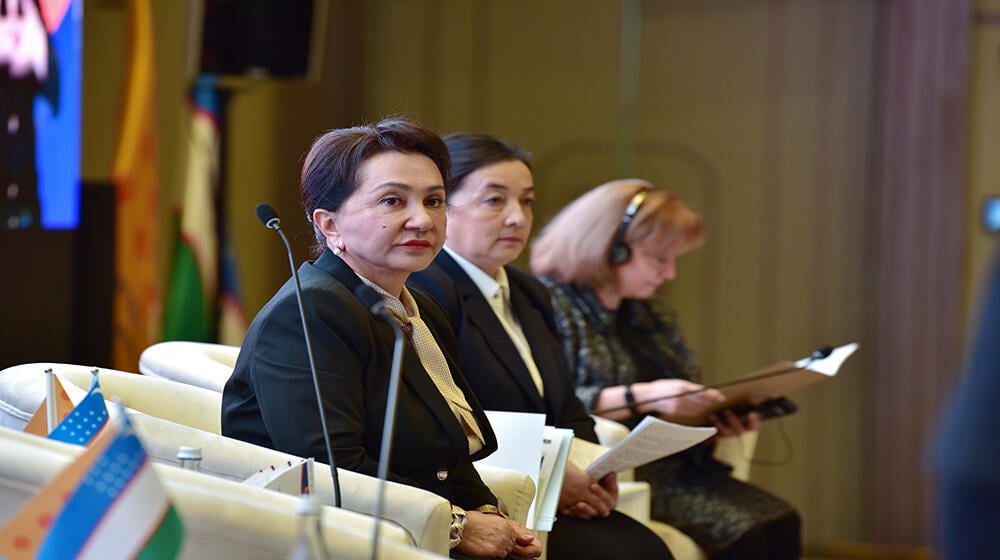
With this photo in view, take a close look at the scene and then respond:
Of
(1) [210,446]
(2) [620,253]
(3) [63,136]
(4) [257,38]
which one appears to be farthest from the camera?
(4) [257,38]

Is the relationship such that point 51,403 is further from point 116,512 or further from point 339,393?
point 116,512

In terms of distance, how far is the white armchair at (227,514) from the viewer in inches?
67.7

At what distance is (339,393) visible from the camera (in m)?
2.05

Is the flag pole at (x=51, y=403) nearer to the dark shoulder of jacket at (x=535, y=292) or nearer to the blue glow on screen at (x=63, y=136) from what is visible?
the dark shoulder of jacket at (x=535, y=292)

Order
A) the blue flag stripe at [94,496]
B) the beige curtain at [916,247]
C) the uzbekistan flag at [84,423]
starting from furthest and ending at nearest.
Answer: the beige curtain at [916,247], the uzbekistan flag at [84,423], the blue flag stripe at [94,496]

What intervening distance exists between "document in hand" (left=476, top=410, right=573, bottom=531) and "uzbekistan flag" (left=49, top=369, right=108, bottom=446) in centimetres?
86

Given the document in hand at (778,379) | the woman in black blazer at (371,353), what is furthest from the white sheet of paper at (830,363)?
the woman in black blazer at (371,353)

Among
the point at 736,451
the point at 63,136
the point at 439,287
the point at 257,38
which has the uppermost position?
the point at 257,38

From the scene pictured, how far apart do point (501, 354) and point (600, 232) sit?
2.44 feet

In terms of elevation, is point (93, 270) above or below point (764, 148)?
below

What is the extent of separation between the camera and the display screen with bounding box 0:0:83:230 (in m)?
3.45

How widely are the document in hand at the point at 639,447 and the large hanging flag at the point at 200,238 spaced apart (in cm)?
213

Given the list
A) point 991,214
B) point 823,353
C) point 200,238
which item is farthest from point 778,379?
point 200,238

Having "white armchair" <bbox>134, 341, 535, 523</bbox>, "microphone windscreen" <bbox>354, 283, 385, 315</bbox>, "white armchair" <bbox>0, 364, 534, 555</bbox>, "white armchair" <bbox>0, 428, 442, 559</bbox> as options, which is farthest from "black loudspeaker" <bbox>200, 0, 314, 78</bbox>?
"white armchair" <bbox>0, 428, 442, 559</bbox>
